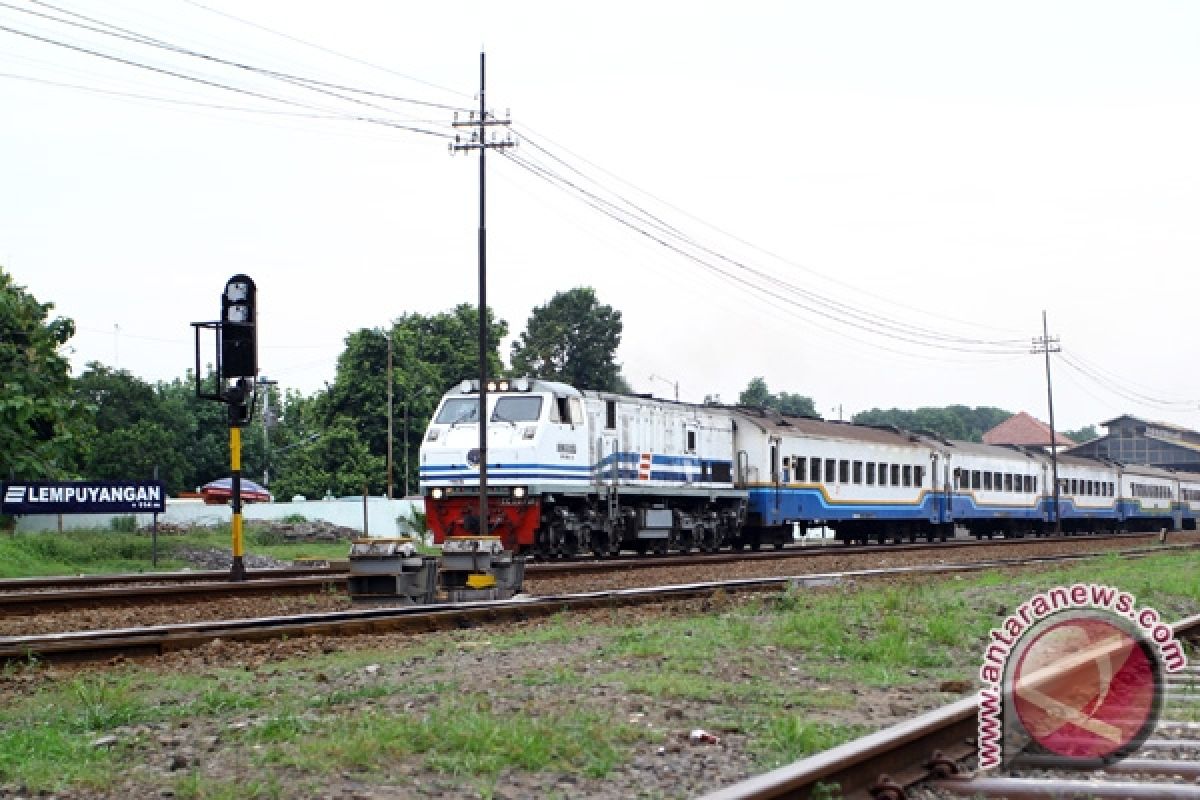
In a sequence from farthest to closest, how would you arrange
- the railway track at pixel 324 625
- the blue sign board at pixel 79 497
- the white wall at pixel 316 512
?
the white wall at pixel 316 512 < the blue sign board at pixel 79 497 < the railway track at pixel 324 625

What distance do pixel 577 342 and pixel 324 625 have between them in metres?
87.5

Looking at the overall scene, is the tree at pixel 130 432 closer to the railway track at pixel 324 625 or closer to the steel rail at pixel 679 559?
the steel rail at pixel 679 559

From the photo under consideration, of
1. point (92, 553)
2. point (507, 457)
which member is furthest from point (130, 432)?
point (507, 457)

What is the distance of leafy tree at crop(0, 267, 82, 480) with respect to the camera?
32.0 m

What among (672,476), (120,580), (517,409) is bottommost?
(120,580)

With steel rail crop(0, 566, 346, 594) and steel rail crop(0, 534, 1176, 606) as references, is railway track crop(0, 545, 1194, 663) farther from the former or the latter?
steel rail crop(0, 566, 346, 594)

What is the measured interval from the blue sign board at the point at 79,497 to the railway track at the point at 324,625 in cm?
1129

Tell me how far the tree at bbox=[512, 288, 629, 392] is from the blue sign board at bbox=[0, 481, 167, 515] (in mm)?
73274

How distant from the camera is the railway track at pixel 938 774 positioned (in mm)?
5566

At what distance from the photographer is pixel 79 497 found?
24.9 metres

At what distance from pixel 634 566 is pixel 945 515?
2419cm

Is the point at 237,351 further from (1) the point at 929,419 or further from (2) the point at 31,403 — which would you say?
(1) the point at 929,419

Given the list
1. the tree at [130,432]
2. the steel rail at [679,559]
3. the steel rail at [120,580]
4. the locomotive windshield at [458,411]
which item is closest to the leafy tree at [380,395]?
the tree at [130,432]

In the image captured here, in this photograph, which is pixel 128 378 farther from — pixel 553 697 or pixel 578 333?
pixel 553 697
